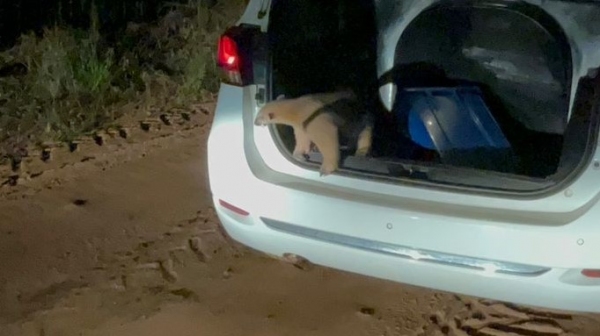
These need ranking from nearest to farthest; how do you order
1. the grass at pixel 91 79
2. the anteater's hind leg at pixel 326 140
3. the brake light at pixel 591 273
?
the brake light at pixel 591 273, the anteater's hind leg at pixel 326 140, the grass at pixel 91 79

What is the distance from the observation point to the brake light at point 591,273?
9.63 ft

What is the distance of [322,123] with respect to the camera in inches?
134

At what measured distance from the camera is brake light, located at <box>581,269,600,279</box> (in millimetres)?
2936

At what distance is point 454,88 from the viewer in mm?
4242

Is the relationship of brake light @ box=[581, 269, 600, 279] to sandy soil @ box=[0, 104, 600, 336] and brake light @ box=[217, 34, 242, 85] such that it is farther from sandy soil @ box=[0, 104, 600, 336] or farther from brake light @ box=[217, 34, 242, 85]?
brake light @ box=[217, 34, 242, 85]

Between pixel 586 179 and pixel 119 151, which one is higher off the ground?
pixel 586 179

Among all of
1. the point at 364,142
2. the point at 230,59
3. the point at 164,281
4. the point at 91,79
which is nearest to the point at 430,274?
the point at 364,142

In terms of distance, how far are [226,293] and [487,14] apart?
1.60 meters

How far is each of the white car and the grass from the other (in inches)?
83.3

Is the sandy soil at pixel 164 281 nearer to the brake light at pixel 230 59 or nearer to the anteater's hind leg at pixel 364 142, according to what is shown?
the anteater's hind leg at pixel 364 142

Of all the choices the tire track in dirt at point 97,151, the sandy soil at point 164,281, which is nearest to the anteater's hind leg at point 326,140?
the sandy soil at point 164,281

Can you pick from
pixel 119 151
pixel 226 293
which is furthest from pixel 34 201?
pixel 226 293

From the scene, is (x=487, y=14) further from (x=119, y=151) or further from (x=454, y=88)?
(x=119, y=151)

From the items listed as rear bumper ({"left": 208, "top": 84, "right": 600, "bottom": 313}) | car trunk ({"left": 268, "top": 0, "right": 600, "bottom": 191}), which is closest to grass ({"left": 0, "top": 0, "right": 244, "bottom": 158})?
car trunk ({"left": 268, "top": 0, "right": 600, "bottom": 191})
